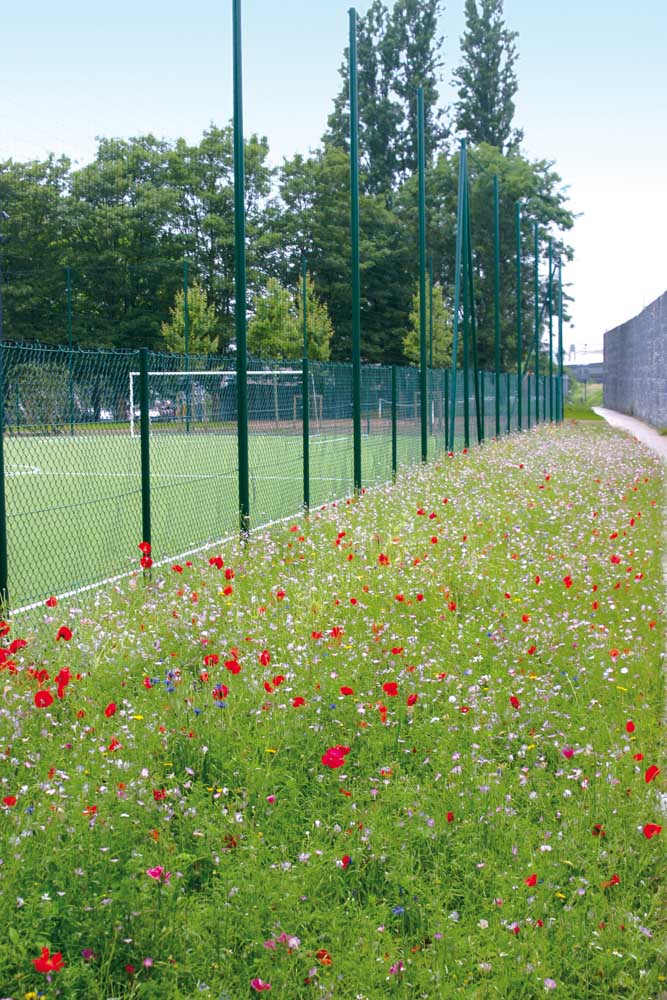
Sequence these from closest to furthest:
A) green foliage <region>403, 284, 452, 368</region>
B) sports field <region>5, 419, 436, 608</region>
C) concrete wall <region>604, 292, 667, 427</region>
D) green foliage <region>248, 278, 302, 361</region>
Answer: sports field <region>5, 419, 436, 608</region> < concrete wall <region>604, 292, 667, 427</region> < green foliage <region>248, 278, 302, 361</region> < green foliage <region>403, 284, 452, 368</region>

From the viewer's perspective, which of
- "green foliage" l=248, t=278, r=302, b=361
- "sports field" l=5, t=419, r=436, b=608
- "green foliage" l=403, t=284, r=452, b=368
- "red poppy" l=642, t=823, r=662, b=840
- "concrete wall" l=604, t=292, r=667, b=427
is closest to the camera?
"red poppy" l=642, t=823, r=662, b=840

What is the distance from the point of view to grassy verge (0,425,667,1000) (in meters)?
3.07

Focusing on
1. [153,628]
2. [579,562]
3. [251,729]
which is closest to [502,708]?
[251,729]

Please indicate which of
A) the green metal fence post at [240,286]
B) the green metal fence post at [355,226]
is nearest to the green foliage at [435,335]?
the green metal fence post at [355,226]

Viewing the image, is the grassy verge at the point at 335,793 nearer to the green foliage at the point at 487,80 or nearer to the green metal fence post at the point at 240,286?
the green metal fence post at the point at 240,286

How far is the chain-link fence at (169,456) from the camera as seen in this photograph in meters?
8.82

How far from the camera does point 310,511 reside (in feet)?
34.9

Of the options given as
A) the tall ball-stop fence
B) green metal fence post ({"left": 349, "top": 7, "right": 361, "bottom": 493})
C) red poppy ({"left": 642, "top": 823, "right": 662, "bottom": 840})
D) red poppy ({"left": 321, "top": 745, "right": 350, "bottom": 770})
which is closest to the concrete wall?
the tall ball-stop fence

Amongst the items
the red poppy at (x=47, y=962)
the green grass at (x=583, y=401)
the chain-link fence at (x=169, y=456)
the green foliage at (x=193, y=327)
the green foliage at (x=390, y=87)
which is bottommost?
the red poppy at (x=47, y=962)

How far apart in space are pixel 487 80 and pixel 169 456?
157 ft

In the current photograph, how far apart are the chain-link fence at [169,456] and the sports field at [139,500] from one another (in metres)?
0.03

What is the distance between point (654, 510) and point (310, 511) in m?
3.64

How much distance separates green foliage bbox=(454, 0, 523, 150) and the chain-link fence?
4365 centimetres

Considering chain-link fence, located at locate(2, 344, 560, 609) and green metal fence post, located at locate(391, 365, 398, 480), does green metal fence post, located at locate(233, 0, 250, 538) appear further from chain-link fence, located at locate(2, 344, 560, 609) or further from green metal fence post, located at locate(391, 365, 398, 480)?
green metal fence post, located at locate(391, 365, 398, 480)
